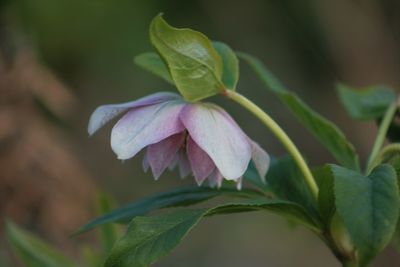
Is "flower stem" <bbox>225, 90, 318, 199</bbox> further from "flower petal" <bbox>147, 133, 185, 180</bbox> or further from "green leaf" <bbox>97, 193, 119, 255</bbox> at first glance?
"green leaf" <bbox>97, 193, 119, 255</bbox>

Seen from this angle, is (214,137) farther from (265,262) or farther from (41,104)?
(265,262)

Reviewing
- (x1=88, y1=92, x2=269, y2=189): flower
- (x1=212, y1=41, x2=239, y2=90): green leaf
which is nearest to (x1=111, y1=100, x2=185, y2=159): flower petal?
(x1=88, y1=92, x2=269, y2=189): flower

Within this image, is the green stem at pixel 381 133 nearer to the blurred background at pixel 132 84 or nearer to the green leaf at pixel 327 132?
the green leaf at pixel 327 132

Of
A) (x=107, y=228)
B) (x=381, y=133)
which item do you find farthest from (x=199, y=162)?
(x=107, y=228)

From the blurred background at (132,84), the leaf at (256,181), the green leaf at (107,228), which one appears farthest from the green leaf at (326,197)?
the blurred background at (132,84)

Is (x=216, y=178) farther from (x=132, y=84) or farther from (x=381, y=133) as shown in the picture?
(x=132, y=84)

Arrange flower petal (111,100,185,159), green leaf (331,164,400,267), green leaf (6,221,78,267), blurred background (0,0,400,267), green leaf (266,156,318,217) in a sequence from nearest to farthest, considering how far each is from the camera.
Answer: green leaf (331,164,400,267)
flower petal (111,100,185,159)
green leaf (266,156,318,217)
green leaf (6,221,78,267)
blurred background (0,0,400,267)

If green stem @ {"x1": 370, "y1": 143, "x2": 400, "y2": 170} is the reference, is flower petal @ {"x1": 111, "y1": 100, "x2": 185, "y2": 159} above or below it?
above
